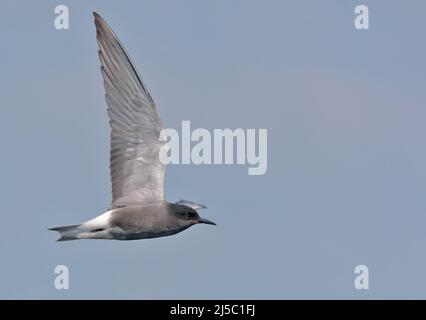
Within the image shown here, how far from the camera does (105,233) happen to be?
30.6m

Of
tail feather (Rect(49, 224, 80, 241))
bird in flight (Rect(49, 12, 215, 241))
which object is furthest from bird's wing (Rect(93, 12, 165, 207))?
tail feather (Rect(49, 224, 80, 241))

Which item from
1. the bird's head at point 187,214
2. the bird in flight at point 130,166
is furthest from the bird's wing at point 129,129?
the bird's head at point 187,214

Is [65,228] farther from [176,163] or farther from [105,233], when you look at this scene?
[176,163]

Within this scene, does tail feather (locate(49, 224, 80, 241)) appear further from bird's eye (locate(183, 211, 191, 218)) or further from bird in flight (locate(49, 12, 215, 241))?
bird's eye (locate(183, 211, 191, 218))

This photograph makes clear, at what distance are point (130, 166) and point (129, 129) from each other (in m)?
0.86

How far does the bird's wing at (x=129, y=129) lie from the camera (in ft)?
99.0

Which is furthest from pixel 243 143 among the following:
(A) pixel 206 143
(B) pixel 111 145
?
(B) pixel 111 145

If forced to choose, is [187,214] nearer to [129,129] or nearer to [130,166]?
[130,166]

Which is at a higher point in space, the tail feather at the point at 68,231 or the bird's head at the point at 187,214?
the bird's head at the point at 187,214

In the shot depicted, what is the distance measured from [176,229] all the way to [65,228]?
2.51 m

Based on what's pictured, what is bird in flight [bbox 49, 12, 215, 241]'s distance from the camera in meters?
30.3

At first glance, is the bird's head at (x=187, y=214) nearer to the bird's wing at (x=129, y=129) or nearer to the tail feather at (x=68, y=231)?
the bird's wing at (x=129, y=129)

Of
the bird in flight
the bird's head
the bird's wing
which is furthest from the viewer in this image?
the bird's head

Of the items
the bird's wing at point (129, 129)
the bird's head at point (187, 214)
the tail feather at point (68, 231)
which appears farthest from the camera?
the bird's head at point (187, 214)
